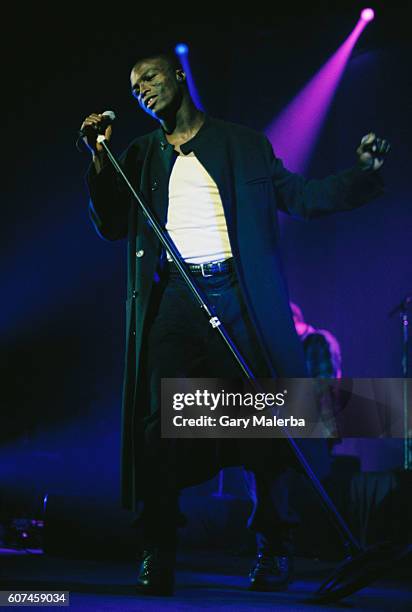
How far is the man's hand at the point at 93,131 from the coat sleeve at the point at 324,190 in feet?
2.03

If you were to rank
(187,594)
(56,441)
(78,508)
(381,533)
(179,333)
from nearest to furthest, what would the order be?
(187,594), (179,333), (78,508), (381,533), (56,441)

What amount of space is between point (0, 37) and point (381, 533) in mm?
4074

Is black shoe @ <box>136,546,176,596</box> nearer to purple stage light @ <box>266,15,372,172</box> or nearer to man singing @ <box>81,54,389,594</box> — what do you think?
man singing @ <box>81,54,389,594</box>

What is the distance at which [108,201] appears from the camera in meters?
2.76

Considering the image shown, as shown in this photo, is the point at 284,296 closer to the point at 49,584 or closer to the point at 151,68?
the point at 151,68

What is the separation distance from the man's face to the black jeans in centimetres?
62

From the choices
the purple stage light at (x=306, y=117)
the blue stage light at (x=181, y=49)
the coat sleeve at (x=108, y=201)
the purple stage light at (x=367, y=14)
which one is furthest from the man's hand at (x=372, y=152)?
the purple stage light at (x=367, y=14)

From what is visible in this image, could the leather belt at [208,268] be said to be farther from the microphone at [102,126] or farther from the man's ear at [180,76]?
the man's ear at [180,76]

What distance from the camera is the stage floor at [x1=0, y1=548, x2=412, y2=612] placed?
210cm

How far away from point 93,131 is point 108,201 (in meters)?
0.25

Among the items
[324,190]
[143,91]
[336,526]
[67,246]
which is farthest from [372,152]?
[67,246]

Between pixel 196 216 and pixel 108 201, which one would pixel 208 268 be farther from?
pixel 108 201

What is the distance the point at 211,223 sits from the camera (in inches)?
105

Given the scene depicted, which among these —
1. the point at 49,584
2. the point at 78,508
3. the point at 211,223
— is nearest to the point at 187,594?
the point at 49,584
